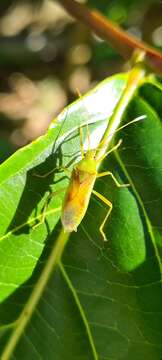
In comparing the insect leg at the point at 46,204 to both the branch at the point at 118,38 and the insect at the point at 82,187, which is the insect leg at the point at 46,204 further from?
the branch at the point at 118,38

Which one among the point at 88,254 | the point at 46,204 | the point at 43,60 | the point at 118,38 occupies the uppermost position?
the point at 118,38

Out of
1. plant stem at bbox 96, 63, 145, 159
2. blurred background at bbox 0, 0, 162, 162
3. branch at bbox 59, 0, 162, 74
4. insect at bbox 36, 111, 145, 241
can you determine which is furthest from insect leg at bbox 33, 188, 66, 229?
blurred background at bbox 0, 0, 162, 162

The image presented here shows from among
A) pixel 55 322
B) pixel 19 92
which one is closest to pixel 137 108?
pixel 55 322

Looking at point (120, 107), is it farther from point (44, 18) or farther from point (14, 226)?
point (44, 18)

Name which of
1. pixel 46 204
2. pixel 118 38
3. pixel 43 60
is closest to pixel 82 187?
pixel 46 204

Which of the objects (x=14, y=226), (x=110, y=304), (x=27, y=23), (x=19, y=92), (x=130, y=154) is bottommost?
(x=19, y=92)

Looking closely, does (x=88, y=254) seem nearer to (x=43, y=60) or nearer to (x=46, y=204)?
(x=46, y=204)
